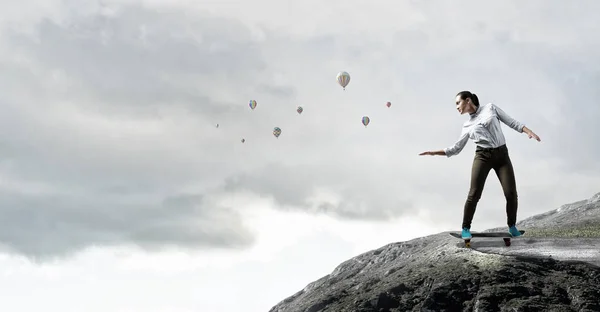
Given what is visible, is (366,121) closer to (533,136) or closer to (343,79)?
(343,79)

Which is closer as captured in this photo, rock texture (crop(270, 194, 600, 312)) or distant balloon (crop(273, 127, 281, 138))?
rock texture (crop(270, 194, 600, 312))

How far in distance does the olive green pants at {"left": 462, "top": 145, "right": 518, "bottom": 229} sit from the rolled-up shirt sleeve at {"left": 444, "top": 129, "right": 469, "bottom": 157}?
0.43m

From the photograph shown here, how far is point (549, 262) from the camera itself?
19719mm

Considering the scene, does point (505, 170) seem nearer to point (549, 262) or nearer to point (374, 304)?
point (549, 262)

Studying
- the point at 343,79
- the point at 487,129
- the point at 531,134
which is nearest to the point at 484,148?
the point at 487,129

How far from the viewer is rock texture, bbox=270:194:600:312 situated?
59.3 feet

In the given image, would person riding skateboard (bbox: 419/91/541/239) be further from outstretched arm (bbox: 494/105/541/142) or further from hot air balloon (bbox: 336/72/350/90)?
hot air balloon (bbox: 336/72/350/90)

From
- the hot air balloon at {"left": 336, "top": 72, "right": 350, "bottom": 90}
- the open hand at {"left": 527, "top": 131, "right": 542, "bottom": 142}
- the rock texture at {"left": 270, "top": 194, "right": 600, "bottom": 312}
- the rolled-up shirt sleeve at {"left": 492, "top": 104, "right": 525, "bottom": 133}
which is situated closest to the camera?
the open hand at {"left": 527, "top": 131, "right": 542, "bottom": 142}

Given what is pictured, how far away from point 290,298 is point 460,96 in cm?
1634

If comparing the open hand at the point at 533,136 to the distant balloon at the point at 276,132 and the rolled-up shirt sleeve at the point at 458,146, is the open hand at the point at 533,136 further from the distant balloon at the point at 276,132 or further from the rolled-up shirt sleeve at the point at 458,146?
the distant balloon at the point at 276,132

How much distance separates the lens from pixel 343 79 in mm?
76250

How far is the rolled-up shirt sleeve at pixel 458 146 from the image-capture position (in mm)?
17550

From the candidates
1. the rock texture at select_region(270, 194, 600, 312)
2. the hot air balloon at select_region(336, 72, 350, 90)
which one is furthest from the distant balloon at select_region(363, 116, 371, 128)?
the rock texture at select_region(270, 194, 600, 312)

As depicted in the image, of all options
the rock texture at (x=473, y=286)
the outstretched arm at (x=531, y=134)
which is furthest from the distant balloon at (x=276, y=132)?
the outstretched arm at (x=531, y=134)
